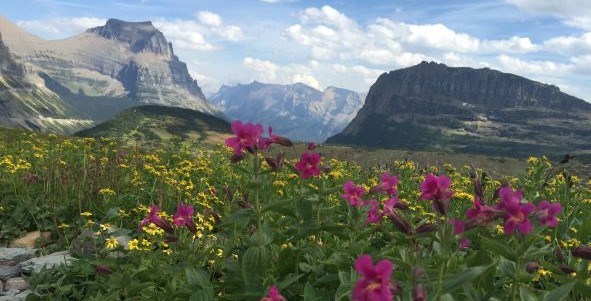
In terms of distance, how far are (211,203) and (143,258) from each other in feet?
15.1

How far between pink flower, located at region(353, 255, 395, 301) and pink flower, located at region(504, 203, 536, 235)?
1.11m

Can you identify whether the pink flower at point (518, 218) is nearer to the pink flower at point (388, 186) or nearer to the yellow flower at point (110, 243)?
the pink flower at point (388, 186)

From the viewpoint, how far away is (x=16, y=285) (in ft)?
26.5

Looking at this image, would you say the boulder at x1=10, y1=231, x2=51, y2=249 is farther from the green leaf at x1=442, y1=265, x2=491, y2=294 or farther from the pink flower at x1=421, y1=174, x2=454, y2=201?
the green leaf at x1=442, y1=265, x2=491, y2=294

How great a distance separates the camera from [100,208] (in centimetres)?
1133

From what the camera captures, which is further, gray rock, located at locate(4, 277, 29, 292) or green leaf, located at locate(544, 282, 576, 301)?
gray rock, located at locate(4, 277, 29, 292)

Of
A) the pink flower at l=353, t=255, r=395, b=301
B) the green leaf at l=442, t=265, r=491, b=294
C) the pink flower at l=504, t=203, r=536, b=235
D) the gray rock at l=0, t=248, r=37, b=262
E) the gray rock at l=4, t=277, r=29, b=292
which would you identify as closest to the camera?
the pink flower at l=353, t=255, r=395, b=301

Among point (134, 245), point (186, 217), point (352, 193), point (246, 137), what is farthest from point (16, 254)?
point (352, 193)

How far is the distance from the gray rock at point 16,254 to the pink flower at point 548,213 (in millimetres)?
8846

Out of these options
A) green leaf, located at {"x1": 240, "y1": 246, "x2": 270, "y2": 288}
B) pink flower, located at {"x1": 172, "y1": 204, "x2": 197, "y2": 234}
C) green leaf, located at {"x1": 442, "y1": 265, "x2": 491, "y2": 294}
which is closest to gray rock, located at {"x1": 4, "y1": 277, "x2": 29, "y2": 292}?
pink flower, located at {"x1": 172, "y1": 204, "x2": 197, "y2": 234}

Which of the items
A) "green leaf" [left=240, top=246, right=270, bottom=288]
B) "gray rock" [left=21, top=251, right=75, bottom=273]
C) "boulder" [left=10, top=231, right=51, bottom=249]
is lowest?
"boulder" [left=10, top=231, right=51, bottom=249]

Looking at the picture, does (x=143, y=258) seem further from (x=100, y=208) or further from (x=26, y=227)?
(x=26, y=227)

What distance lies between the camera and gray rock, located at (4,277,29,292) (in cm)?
796

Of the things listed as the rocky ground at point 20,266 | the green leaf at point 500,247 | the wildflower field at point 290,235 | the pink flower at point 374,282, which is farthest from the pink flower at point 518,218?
the rocky ground at point 20,266
